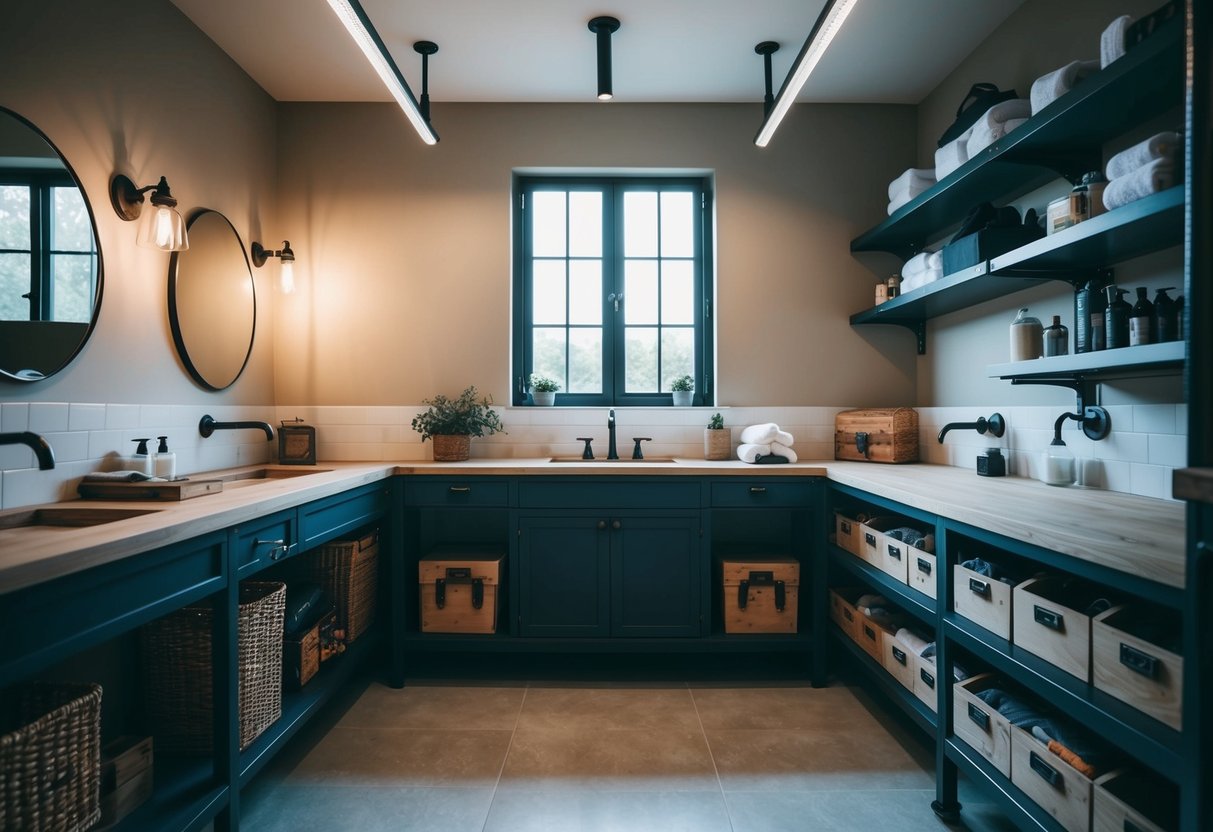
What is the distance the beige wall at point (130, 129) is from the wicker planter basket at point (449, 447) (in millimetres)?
1020

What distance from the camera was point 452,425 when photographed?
334 cm

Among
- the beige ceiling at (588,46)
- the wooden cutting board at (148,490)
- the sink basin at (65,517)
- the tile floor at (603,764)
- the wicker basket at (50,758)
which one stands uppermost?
the beige ceiling at (588,46)

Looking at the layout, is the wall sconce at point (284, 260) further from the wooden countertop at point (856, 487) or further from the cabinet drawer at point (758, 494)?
the cabinet drawer at point (758, 494)

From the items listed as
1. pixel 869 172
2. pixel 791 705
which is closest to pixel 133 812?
pixel 791 705

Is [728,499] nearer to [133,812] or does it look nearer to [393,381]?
[393,381]

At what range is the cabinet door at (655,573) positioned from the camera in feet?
9.81

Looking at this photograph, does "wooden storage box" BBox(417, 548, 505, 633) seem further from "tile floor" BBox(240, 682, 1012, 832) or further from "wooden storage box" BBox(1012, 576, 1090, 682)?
"wooden storage box" BBox(1012, 576, 1090, 682)

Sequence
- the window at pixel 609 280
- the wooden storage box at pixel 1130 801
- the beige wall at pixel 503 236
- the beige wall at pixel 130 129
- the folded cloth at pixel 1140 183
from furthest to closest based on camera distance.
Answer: the window at pixel 609 280, the beige wall at pixel 503 236, the beige wall at pixel 130 129, the folded cloth at pixel 1140 183, the wooden storage box at pixel 1130 801

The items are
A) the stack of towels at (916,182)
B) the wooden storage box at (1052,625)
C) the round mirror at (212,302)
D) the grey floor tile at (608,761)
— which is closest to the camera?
the wooden storage box at (1052,625)

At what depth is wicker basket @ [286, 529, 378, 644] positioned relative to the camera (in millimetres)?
2752

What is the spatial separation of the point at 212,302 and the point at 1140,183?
355cm

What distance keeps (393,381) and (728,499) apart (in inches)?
79.8

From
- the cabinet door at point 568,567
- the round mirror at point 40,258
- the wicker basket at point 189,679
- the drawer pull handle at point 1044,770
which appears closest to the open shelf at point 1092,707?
the drawer pull handle at point 1044,770

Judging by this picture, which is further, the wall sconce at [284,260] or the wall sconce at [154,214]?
the wall sconce at [284,260]
